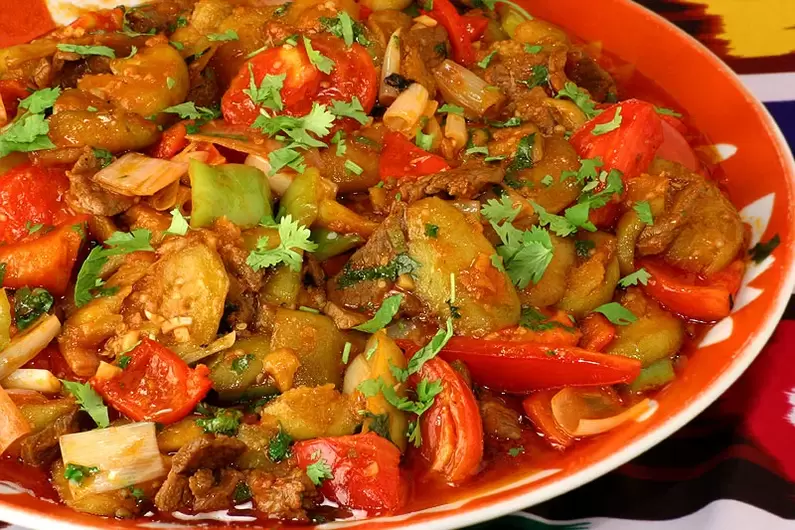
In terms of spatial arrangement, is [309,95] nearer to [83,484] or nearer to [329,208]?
[329,208]

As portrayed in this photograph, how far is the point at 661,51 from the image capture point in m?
3.95

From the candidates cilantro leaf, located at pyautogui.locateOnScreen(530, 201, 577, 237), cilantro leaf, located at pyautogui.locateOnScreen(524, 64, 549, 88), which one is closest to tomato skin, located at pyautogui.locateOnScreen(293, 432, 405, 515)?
cilantro leaf, located at pyautogui.locateOnScreen(530, 201, 577, 237)

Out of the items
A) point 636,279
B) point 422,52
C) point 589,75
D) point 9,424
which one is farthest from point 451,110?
point 9,424

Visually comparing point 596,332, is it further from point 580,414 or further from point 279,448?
point 279,448

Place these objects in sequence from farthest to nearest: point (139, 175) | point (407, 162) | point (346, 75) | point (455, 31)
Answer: point (455, 31), point (346, 75), point (407, 162), point (139, 175)

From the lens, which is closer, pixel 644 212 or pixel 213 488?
pixel 213 488

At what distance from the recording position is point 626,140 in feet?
10.4

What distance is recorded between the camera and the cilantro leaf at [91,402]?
247cm

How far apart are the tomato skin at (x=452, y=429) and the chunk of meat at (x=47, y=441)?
1.15 m

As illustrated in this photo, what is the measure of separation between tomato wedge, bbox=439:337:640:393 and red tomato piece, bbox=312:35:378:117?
3.95ft

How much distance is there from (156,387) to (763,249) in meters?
2.38

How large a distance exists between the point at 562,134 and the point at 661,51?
104cm

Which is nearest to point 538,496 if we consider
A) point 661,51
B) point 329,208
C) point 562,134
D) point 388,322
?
point 388,322

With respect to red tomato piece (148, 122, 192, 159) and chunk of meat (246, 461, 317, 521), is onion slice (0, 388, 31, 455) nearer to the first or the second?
chunk of meat (246, 461, 317, 521)
